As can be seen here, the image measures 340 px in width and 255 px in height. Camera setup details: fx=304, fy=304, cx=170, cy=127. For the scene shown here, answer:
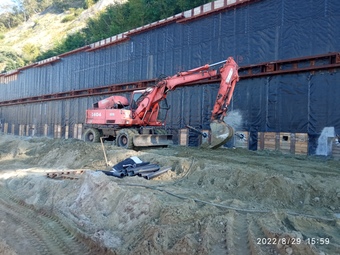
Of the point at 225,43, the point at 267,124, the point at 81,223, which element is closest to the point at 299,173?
the point at 81,223

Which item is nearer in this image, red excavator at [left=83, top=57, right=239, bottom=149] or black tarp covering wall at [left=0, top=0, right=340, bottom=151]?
red excavator at [left=83, top=57, right=239, bottom=149]

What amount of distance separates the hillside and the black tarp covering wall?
35.0 m

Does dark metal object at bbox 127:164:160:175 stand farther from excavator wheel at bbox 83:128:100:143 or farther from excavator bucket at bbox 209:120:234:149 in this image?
excavator wheel at bbox 83:128:100:143

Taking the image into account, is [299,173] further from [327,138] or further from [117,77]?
[117,77]

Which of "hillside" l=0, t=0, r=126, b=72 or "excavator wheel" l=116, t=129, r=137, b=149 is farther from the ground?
"hillside" l=0, t=0, r=126, b=72

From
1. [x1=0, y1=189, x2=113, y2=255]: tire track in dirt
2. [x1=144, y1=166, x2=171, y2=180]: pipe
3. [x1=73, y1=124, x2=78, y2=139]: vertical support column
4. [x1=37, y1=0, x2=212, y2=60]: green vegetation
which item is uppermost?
[x1=37, y1=0, x2=212, y2=60]: green vegetation

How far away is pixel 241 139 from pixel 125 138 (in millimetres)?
5625

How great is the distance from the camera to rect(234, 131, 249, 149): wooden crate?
14.7 m

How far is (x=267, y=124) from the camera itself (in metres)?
14.0

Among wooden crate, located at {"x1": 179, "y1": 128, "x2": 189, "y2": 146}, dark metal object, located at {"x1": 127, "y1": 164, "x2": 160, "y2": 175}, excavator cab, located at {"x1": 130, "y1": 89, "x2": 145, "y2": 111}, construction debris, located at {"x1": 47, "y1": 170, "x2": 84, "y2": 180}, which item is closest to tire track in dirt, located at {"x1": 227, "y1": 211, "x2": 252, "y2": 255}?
dark metal object, located at {"x1": 127, "y1": 164, "x2": 160, "y2": 175}

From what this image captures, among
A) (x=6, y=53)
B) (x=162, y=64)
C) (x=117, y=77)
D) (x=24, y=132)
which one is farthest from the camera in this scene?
(x=6, y=53)

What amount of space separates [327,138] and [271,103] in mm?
2917

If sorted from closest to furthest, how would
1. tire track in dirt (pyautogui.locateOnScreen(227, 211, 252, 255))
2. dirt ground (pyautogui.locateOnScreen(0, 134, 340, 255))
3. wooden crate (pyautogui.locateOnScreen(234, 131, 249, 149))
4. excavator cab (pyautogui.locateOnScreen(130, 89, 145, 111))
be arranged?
tire track in dirt (pyautogui.locateOnScreen(227, 211, 252, 255)) < dirt ground (pyautogui.locateOnScreen(0, 134, 340, 255)) < wooden crate (pyautogui.locateOnScreen(234, 131, 249, 149)) < excavator cab (pyautogui.locateOnScreen(130, 89, 145, 111))

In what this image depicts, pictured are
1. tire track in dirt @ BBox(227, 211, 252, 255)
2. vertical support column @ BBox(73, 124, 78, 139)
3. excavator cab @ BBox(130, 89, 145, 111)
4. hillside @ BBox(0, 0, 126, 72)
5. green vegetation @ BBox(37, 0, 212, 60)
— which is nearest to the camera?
tire track in dirt @ BBox(227, 211, 252, 255)
